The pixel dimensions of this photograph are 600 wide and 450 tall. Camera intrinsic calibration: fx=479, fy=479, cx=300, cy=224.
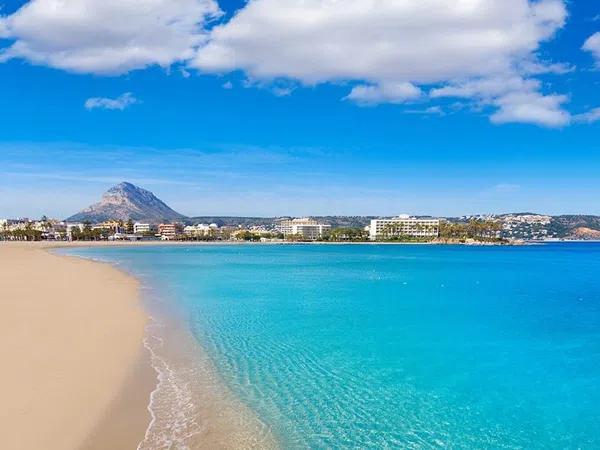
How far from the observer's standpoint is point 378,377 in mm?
13242

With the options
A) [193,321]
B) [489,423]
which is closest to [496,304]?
[193,321]

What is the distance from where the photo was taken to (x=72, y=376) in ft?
38.3

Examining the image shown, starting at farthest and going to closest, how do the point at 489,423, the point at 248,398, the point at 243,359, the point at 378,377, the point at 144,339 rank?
the point at 144,339 < the point at 243,359 < the point at 378,377 < the point at 248,398 < the point at 489,423

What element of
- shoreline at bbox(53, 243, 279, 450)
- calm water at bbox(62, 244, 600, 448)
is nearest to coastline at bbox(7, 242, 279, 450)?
shoreline at bbox(53, 243, 279, 450)

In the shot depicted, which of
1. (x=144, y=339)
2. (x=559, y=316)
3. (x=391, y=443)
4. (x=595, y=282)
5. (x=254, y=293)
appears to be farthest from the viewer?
(x=595, y=282)

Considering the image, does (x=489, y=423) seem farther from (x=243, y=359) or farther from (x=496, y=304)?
(x=496, y=304)

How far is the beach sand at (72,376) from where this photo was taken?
27.9 ft

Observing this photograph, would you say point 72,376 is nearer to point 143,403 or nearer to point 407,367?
point 143,403

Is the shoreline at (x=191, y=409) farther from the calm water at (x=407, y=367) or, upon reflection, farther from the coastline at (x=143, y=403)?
the calm water at (x=407, y=367)

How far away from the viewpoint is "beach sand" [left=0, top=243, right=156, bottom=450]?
8489mm

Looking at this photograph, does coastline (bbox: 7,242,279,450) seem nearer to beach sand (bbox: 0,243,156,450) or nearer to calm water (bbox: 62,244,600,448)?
beach sand (bbox: 0,243,156,450)

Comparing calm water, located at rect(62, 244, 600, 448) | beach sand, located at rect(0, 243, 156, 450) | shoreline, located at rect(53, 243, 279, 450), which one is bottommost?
calm water, located at rect(62, 244, 600, 448)

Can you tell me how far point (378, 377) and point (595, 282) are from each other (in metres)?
43.4

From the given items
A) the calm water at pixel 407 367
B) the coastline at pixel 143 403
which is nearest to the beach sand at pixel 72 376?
the coastline at pixel 143 403
